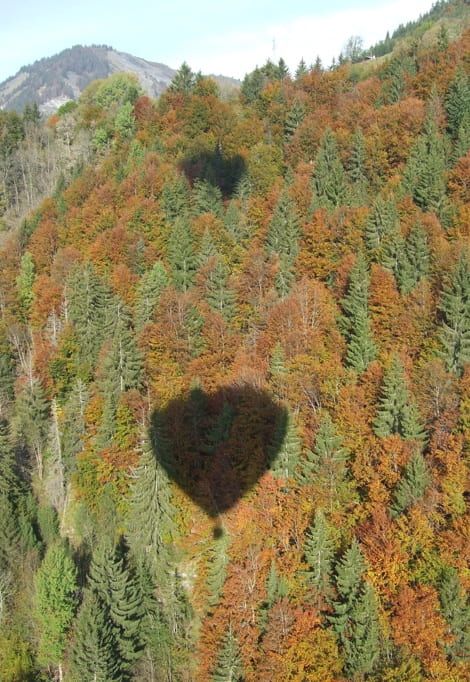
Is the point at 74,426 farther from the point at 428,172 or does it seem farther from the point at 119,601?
the point at 428,172

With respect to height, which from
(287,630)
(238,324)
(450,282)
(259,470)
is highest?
(450,282)

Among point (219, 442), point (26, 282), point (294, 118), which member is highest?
point (294, 118)

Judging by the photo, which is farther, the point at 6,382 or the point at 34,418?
the point at 6,382

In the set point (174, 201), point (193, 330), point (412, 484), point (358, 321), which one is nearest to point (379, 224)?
point (358, 321)

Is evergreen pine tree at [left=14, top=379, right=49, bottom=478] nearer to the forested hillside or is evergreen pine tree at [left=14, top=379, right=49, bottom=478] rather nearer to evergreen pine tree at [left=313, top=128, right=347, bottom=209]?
the forested hillside

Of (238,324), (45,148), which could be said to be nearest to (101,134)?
(45,148)

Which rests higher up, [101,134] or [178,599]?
[101,134]

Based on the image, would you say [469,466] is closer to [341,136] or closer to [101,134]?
[341,136]

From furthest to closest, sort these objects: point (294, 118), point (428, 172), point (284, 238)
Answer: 1. point (294, 118)
2. point (284, 238)
3. point (428, 172)
